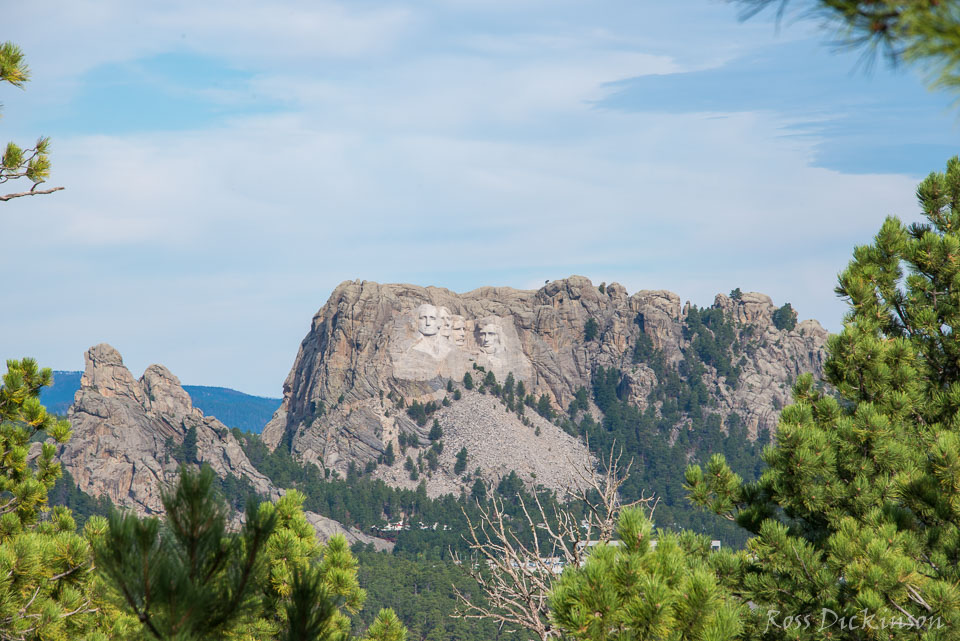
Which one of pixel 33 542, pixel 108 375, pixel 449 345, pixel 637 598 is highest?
pixel 637 598

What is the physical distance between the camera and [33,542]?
10.2 metres

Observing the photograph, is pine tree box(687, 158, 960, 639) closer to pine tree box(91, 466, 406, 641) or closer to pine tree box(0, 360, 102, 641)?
pine tree box(91, 466, 406, 641)

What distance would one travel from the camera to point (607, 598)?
743 cm

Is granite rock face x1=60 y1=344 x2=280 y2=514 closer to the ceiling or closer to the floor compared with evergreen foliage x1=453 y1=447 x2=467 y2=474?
closer to the ceiling

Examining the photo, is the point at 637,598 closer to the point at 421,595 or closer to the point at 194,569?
the point at 194,569

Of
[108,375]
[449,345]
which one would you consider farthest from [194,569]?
[449,345]

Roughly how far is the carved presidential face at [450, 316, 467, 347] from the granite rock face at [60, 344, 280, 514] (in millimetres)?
43701

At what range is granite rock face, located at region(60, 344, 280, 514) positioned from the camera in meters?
139

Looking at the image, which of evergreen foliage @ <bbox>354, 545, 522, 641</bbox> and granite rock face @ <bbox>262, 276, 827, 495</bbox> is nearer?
evergreen foliage @ <bbox>354, 545, 522, 641</bbox>

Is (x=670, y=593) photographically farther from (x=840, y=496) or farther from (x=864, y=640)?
(x=840, y=496)

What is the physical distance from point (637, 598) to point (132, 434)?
149 metres

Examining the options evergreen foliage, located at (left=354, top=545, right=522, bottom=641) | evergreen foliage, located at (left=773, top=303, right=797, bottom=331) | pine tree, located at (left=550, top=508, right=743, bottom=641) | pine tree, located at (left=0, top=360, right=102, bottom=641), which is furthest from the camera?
evergreen foliage, located at (left=773, top=303, right=797, bottom=331)

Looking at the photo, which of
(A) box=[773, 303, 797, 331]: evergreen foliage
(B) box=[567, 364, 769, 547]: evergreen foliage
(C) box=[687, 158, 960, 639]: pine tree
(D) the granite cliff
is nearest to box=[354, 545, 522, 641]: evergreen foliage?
(D) the granite cliff

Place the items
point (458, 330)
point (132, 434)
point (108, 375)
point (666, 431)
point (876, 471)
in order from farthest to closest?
1. point (666, 431)
2. point (458, 330)
3. point (108, 375)
4. point (132, 434)
5. point (876, 471)
